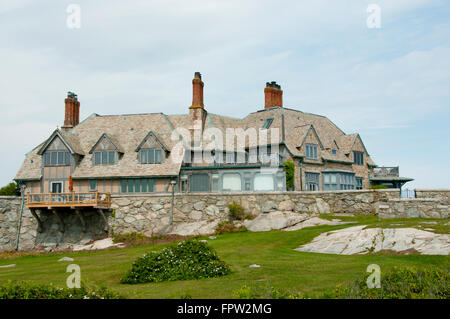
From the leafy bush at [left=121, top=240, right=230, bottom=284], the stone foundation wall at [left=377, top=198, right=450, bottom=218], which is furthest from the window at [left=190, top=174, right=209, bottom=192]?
the leafy bush at [left=121, top=240, right=230, bottom=284]

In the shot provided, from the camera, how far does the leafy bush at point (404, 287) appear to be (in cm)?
1136

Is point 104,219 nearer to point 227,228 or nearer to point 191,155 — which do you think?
point 191,155

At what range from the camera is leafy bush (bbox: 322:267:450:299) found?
11.4 m

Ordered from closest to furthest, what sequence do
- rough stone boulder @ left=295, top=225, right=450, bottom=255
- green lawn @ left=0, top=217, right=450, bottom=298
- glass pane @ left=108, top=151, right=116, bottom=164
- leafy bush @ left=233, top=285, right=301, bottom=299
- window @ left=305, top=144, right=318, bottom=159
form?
leafy bush @ left=233, top=285, right=301, bottom=299 → green lawn @ left=0, top=217, right=450, bottom=298 → rough stone boulder @ left=295, top=225, right=450, bottom=255 → glass pane @ left=108, top=151, right=116, bottom=164 → window @ left=305, top=144, right=318, bottom=159

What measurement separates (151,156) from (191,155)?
4.07 metres

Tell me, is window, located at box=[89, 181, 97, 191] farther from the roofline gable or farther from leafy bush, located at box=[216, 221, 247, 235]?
leafy bush, located at box=[216, 221, 247, 235]

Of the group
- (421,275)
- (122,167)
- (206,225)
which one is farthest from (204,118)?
(421,275)

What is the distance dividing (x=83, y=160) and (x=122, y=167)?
15.4ft

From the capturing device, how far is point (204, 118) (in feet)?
165

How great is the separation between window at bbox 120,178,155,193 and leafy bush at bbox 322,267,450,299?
3298 cm

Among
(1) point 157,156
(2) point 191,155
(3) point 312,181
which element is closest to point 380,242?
(3) point 312,181

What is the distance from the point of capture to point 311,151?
4775 cm

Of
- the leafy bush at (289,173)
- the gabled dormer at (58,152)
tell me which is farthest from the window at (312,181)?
the gabled dormer at (58,152)

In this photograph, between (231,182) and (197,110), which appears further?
(197,110)
